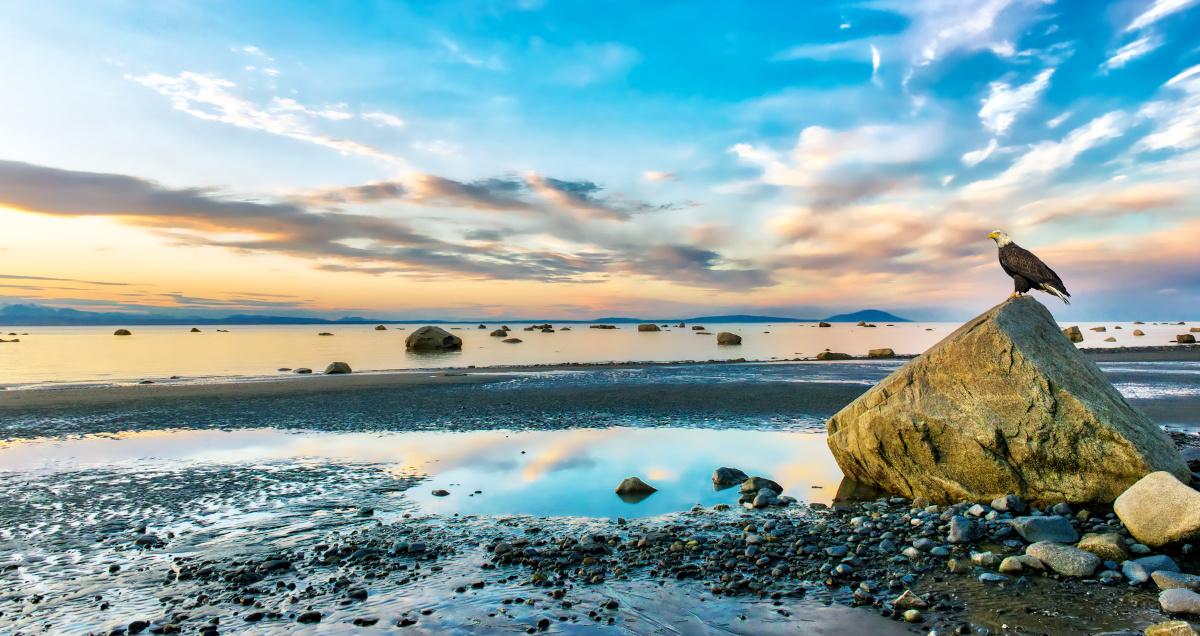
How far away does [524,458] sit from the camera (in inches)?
614

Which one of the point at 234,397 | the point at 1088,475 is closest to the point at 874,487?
the point at 1088,475

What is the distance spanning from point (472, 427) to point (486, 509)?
9667 millimetres

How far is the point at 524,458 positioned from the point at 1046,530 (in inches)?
421

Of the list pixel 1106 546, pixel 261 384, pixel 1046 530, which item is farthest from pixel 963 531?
pixel 261 384

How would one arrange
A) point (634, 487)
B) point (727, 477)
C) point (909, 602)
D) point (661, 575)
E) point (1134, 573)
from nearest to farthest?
point (909, 602) → point (1134, 573) → point (661, 575) → point (634, 487) → point (727, 477)

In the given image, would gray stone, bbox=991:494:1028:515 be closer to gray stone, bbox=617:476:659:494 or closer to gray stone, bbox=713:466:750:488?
gray stone, bbox=713:466:750:488

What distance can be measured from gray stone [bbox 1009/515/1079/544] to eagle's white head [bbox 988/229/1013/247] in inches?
331

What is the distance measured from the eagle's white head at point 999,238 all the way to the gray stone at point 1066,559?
9.56 meters

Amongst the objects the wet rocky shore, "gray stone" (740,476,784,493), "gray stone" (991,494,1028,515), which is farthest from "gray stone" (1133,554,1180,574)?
"gray stone" (740,476,784,493)

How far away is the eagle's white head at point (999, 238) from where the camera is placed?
1525 cm

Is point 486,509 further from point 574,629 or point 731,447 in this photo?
point 731,447

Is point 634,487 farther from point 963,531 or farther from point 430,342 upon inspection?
point 430,342

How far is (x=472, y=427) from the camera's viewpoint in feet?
67.3

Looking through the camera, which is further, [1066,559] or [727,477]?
[727,477]
